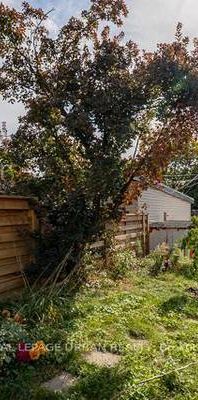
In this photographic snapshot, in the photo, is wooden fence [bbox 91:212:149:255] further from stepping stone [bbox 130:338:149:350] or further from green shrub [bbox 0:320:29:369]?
green shrub [bbox 0:320:29:369]

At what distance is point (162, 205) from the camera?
20.7 m

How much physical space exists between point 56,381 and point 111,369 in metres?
0.53

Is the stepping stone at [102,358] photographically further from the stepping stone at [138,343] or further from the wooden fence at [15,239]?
the wooden fence at [15,239]

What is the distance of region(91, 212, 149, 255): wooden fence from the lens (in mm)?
11344

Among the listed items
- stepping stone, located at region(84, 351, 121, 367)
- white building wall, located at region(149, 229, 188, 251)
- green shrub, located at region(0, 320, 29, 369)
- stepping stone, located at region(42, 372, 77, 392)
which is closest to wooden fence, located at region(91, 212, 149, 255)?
white building wall, located at region(149, 229, 188, 251)

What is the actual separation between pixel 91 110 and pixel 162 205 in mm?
13727

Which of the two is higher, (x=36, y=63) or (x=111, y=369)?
(x=36, y=63)

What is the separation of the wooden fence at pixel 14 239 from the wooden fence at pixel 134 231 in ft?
13.4

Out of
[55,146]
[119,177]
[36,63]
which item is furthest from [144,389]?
[36,63]

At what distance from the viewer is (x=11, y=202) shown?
6602mm

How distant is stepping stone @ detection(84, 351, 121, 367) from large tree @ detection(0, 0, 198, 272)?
2.97 metres

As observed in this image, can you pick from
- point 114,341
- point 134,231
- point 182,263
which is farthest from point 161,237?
point 114,341

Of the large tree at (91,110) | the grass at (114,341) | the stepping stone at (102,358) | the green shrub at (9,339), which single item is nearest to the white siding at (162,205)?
the large tree at (91,110)

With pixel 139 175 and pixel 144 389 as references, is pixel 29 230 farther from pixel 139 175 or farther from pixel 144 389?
pixel 144 389
